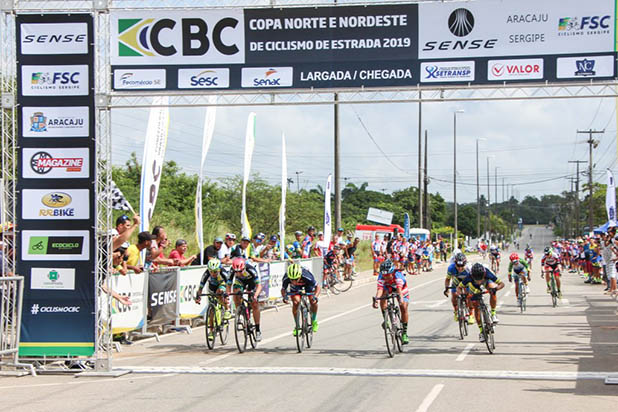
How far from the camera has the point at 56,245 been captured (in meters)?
12.1

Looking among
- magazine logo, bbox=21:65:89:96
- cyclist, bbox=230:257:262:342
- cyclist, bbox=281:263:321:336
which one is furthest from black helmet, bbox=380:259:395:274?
magazine logo, bbox=21:65:89:96

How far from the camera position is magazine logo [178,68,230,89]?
43.9 ft

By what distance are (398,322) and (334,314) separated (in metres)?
7.93

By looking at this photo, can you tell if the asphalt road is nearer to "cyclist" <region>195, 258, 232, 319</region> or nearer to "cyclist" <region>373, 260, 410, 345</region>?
"cyclist" <region>373, 260, 410, 345</region>

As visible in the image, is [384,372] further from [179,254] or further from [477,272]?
[179,254]

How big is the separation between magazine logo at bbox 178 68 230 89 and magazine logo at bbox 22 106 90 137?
1.90m

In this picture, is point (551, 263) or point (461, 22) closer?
point (461, 22)

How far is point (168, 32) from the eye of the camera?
13.5 meters

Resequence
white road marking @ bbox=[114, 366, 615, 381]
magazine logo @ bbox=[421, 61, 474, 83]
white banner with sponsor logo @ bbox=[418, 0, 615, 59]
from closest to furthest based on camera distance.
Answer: white road marking @ bbox=[114, 366, 615, 381] → white banner with sponsor logo @ bbox=[418, 0, 615, 59] → magazine logo @ bbox=[421, 61, 474, 83]

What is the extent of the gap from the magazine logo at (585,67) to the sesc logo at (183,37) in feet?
17.6

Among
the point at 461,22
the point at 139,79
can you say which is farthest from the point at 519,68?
the point at 139,79

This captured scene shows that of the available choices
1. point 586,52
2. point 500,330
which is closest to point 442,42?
point 586,52

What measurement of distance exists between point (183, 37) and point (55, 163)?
313 cm

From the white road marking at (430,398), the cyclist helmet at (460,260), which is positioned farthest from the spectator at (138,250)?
the white road marking at (430,398)
